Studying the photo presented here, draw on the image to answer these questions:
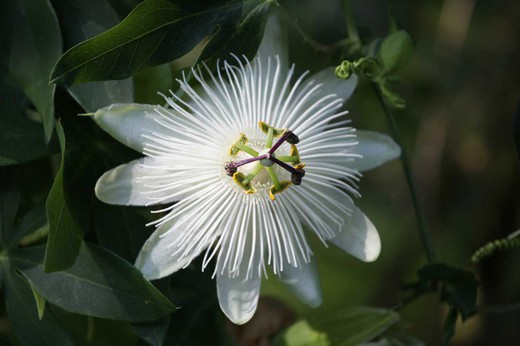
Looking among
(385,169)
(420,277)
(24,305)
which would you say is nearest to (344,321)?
(420,277)

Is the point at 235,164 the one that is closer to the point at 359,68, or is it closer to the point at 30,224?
the point at 359,68

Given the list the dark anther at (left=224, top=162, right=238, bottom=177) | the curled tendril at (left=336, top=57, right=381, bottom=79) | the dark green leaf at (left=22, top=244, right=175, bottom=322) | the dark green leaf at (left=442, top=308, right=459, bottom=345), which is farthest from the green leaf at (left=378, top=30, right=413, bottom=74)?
the dark green leaf at (left=22, top=244, right=175, bottom=322)

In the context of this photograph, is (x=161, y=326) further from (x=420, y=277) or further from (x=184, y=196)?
(x=420, y=277)

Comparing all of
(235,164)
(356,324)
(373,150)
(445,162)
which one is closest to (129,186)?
(235,164)

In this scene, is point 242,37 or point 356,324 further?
point 356,324

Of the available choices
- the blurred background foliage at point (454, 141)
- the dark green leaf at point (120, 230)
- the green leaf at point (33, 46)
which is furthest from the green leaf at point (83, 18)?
the blurred background foliage at point (454, 141)

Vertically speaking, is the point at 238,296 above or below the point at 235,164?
below

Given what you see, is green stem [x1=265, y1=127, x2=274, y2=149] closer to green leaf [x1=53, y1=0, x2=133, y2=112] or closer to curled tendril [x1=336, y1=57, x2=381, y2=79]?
curled tendril [x1=336, y1=57, x2=381, y2=79]
